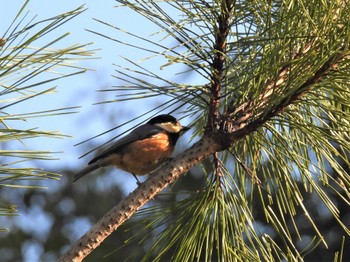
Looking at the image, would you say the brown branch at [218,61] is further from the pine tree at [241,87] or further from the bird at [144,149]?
the bird at [144,149]

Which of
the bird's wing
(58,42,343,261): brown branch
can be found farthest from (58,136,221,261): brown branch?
the bird's wing

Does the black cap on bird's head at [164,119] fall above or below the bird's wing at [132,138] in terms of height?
above

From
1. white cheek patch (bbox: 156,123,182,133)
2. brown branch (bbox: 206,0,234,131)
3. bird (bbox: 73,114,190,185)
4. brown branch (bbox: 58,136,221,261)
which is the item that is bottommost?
bird (bbox: 73,114,190,185)

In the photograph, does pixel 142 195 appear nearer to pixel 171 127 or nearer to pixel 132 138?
pixel 171 127

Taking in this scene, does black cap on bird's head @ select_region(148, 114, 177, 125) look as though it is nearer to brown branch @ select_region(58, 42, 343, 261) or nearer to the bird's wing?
the bird's wing

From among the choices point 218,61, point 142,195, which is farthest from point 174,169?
point 218,61

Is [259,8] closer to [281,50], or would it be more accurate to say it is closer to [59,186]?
[281,50]

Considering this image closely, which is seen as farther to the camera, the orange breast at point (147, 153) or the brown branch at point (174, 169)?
the orange breast at point (147, 153)

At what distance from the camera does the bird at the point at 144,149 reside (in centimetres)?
306

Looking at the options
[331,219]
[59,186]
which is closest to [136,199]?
[331,219]

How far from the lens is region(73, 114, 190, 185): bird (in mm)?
3062

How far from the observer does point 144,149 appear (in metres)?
3.07

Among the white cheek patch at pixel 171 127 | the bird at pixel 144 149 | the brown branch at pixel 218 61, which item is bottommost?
the bird at pixel 144 149

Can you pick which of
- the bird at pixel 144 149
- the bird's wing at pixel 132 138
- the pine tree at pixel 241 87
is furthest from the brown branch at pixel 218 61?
the bird's wing at pixel 132 138
